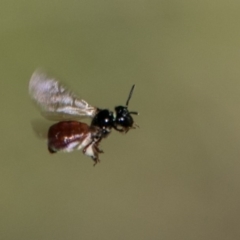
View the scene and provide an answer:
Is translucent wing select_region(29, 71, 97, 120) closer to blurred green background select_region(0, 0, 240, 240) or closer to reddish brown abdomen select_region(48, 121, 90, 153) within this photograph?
reddish brown abdomen select_region(48, 121, 90, 153)

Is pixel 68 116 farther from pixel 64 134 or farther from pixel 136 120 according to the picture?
pixel 136 120

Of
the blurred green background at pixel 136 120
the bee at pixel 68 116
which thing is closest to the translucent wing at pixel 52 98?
the bee at pixel 68 116

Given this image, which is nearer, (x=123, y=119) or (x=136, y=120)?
(x=123, y=119)

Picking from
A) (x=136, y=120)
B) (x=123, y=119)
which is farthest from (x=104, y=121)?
(x=136, y=120)

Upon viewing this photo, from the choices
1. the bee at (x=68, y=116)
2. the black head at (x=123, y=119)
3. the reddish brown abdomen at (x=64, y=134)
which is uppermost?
the black head at (x=123, y=119)

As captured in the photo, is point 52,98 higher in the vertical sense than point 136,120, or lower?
lower

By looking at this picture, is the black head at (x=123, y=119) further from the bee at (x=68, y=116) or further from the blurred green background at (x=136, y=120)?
the blurred green background at (x=136, y=120)

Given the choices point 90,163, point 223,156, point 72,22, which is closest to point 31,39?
point 72,22

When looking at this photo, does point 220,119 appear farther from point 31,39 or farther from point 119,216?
point 31,39
